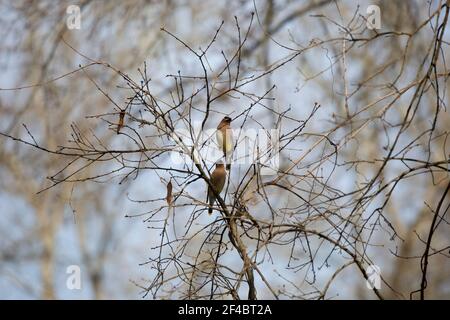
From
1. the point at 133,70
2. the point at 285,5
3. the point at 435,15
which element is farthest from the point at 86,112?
the point at 435,15

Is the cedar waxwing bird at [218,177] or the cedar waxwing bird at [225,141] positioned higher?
the cedar waxwing bird at [225,141]

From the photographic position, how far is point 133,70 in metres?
10.2

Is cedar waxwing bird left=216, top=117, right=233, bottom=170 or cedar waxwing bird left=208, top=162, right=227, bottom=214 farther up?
cedar waxwing bird left=216, top=117, right=233, bottom=170

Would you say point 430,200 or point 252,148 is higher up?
point 430,200

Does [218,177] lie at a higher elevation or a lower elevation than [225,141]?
lower

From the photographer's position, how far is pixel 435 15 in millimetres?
4711

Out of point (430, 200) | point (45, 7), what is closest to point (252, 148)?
point (45, 7)

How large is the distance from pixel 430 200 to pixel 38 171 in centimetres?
615
